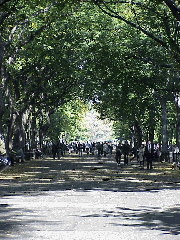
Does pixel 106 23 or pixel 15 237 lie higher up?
pixel 106 23

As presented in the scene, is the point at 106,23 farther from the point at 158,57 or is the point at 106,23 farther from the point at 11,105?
the point at 11,105

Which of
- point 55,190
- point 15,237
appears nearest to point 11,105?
point 55,190

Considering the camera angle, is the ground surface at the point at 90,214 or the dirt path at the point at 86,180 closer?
the ground surface at the point at 90,214

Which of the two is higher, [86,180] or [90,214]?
[86,180]

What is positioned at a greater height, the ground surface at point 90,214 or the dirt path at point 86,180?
the dirt path at point 86,180

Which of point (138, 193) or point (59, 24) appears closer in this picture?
point (138, 193)

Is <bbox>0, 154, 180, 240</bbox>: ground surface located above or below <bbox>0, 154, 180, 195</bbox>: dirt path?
below

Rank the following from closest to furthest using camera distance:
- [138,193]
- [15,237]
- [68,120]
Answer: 1. [15,237]
2. [138,193]
3. [68,120]

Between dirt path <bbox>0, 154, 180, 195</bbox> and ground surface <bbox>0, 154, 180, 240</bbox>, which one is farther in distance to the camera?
dirt path <bbox>0, 154, 180, 195</bbox>

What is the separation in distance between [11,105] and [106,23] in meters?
10.2

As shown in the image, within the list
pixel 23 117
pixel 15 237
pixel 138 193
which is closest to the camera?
pixel 15 237

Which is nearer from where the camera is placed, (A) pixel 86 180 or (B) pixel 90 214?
(B) pixel 90 214

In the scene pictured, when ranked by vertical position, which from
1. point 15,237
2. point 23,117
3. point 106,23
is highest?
point 106,23

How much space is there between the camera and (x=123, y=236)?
1003 cm
